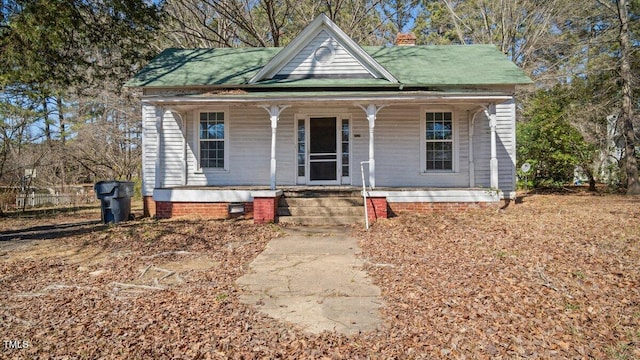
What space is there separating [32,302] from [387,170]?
364 inches

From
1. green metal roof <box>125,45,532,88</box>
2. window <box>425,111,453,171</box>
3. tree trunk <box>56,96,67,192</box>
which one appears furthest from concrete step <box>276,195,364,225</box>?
tree trunk <box>56,96,67,192</box>

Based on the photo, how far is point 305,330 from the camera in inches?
138

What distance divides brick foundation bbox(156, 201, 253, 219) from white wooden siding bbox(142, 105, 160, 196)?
1.52m

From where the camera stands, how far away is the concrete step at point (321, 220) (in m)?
9.19

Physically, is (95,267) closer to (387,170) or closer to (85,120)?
(387,170)

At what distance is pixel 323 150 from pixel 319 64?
2.68 metres

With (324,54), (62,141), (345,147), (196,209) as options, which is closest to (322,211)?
(345,147)

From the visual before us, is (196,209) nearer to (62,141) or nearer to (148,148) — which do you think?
(148,148)

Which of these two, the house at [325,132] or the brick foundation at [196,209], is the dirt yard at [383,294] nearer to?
the brick foundation at [196,209]

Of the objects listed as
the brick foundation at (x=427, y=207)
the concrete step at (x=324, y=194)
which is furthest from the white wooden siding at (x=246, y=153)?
the brick foundation at (x=427, y=207)

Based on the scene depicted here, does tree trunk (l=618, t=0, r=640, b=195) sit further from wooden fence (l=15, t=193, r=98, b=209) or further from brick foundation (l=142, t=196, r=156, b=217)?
wooden fence (l=15, t=193, r=98, b=209)

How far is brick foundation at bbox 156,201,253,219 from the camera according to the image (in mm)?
10016

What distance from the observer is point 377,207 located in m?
9.25

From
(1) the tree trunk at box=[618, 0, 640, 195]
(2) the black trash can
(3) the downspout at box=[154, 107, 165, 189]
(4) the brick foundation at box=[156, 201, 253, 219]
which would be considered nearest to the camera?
(2) the black trash can
